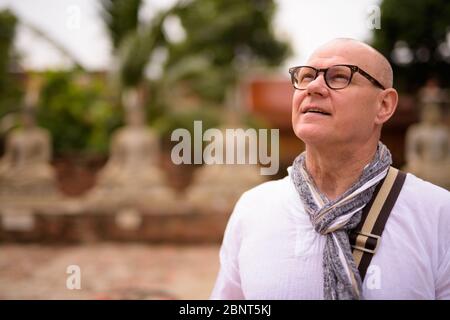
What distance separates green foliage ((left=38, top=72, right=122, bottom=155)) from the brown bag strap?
10.4 metres

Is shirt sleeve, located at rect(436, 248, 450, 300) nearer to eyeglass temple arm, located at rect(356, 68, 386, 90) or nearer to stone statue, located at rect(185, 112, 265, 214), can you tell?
eyeglass temple arm, located at rect(356, 68, 386, 90)

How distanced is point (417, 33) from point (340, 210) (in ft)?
26.4

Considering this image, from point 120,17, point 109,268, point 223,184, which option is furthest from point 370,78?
point 120,17

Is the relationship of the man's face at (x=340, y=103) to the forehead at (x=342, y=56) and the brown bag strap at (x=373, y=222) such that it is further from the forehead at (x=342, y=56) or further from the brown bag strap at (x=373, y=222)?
the brown bag strap at (x=373, y=222)

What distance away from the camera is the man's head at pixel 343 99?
123 centimetres

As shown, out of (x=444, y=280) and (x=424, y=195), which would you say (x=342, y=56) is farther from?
(x=444, y=280)

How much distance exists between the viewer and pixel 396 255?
1.16m

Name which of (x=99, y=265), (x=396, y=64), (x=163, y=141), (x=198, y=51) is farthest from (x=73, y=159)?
(x=396, y=64)

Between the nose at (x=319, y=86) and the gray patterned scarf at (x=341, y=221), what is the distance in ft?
0.72

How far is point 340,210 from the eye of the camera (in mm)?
1191

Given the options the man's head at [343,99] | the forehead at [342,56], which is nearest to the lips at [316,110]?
the man's head at [343,99]

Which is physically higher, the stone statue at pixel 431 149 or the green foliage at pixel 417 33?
the green foliage at pixel 417 33
